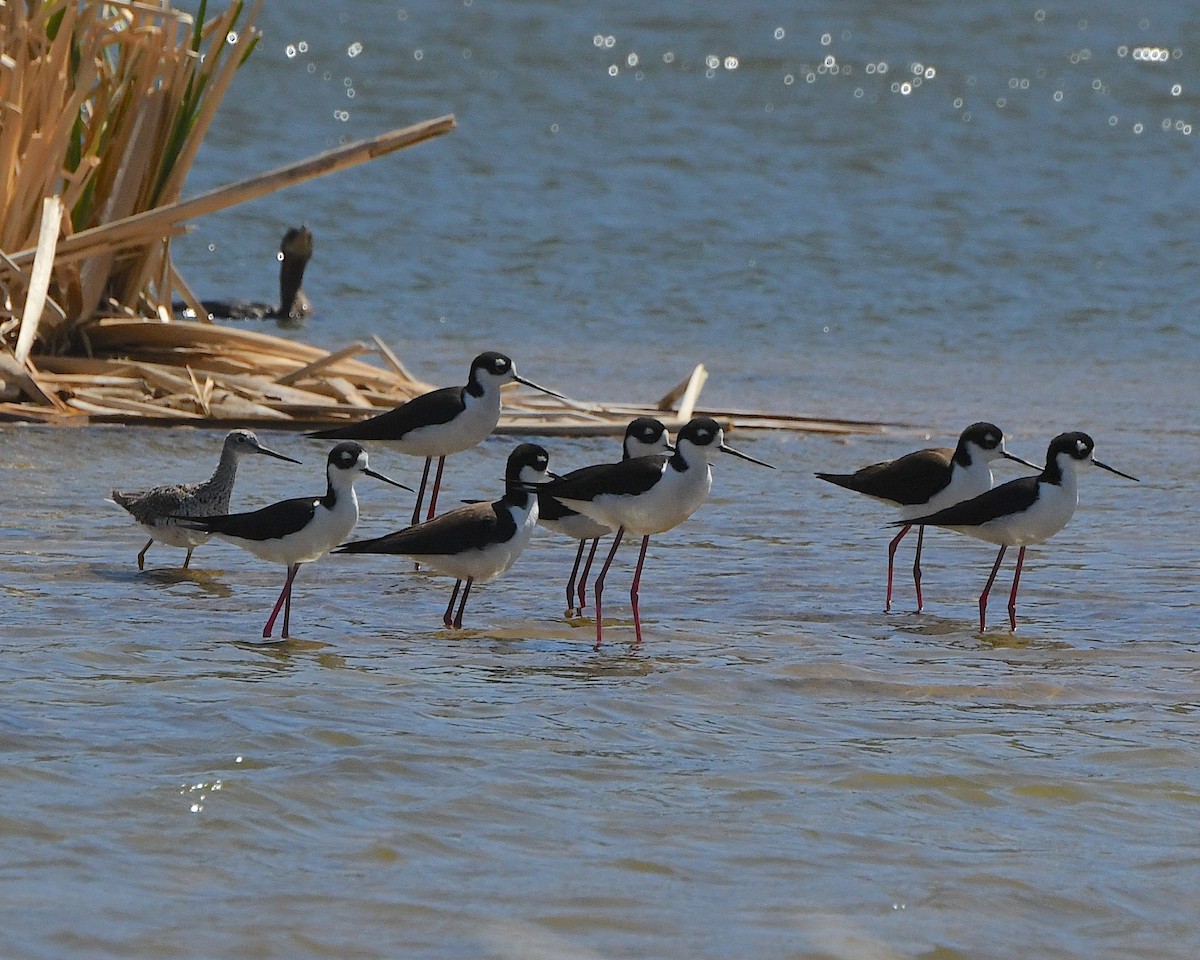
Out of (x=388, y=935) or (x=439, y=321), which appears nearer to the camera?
(x=388, y=935)

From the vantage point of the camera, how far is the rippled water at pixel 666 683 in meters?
4.61

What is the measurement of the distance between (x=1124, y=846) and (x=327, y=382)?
7190mm

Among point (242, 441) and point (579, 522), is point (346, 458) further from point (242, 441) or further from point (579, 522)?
point (242, 441)

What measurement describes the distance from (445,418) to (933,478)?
2.31 m

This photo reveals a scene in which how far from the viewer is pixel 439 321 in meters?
17.3

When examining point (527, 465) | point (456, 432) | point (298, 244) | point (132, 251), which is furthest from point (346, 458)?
point (298, 244)

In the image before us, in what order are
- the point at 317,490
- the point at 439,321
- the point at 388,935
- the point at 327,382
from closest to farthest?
the point at 388,935 < the point at 317,490 < the point at 327,382 < the point at 439,321

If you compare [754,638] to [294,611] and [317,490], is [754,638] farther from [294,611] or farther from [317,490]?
→ [317,490]

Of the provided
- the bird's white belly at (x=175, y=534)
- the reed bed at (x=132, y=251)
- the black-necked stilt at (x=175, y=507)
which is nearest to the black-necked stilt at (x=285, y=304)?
the reed bed at (x=132, y=251)

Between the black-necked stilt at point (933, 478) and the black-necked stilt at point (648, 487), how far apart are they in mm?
1060

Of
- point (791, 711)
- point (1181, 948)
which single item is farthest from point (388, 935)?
point (791, 711)

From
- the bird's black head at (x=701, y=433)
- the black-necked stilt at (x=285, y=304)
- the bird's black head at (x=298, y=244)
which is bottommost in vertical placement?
the bird's black head at (x=701, y=433)

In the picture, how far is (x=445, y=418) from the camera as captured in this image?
9477 millimetres

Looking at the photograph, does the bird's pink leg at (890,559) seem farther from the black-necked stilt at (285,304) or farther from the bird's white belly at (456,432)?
the black-necked stilt at (285,304)
